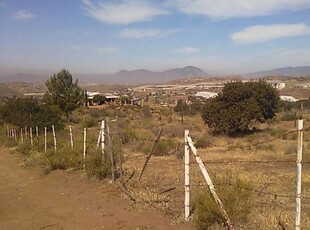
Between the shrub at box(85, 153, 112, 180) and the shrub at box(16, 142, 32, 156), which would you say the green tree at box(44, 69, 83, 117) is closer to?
the shrub at box(16, 142, 32, 156)

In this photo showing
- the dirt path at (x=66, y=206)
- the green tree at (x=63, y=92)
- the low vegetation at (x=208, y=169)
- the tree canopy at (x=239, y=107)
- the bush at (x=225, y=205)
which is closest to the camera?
the bush at (x=225, y=205)

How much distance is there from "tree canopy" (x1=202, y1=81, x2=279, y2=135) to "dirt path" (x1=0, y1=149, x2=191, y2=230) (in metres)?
17.5

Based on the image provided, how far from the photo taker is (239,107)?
100 feet

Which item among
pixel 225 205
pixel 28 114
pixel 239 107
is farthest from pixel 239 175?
pixel 28 114

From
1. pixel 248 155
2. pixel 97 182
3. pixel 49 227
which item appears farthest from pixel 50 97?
pixel 49 227

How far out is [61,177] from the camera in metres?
14.5

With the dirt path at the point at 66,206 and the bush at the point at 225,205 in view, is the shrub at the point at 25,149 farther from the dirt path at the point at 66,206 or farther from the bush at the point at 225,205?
the bush at the point at 225,205

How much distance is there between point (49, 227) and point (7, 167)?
9.55 metres

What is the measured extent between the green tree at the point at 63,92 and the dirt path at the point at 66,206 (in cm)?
3285

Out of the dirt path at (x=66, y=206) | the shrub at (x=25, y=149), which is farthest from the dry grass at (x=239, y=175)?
the shrub at (x=25, y=149)

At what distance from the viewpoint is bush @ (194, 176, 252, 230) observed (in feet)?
24.9

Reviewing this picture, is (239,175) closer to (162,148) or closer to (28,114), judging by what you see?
(162,148)

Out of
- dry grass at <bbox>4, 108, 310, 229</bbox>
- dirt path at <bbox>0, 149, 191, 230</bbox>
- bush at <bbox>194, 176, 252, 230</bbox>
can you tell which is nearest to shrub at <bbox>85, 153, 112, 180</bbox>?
dirt path at <bbox>0, 149, 191, 230</bbox>

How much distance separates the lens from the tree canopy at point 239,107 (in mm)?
30000
